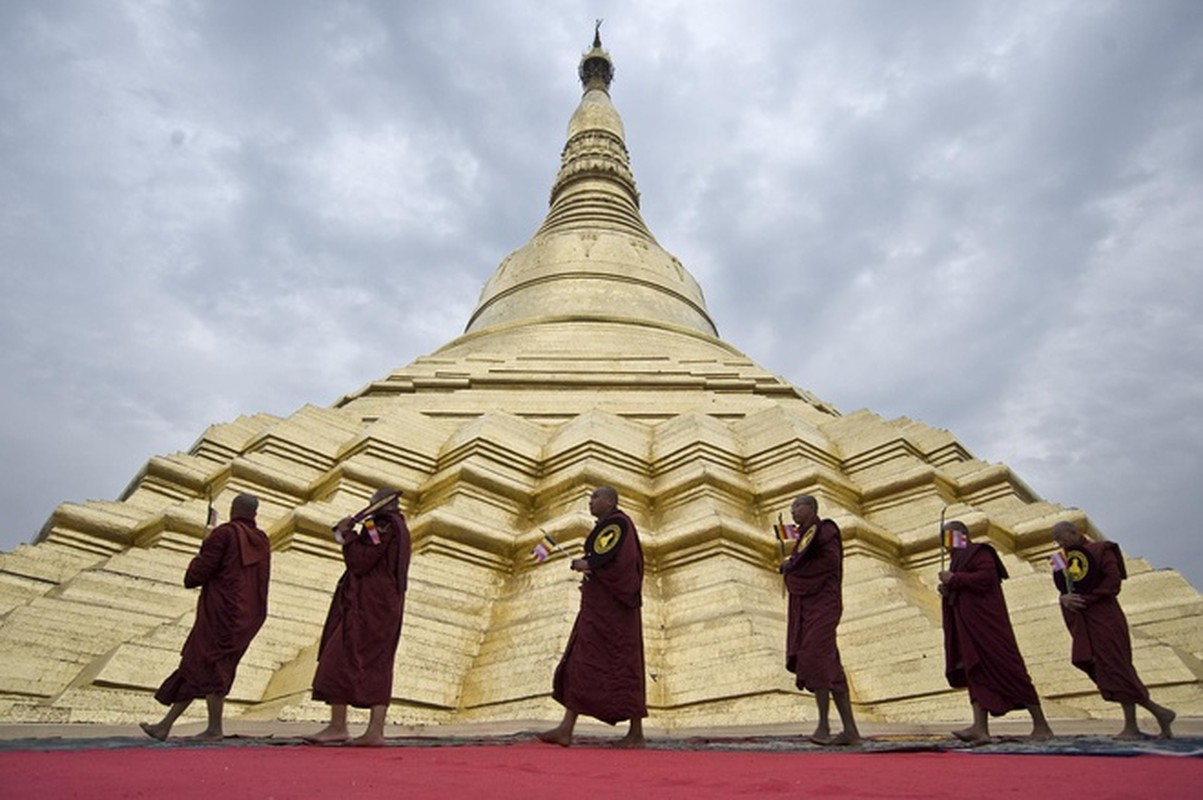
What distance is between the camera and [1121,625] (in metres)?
5.38

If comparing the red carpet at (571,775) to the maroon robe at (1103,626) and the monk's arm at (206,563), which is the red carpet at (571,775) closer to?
the monk's arm at (206,563)

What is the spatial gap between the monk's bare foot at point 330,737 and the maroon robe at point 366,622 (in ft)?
0.48

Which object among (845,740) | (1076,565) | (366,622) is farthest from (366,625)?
(1076,565)

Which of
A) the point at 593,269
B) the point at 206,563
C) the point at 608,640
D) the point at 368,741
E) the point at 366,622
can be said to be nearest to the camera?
the point at 368,741

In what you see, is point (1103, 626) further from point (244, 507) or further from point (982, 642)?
point (244, 507)

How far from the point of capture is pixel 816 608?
526cm

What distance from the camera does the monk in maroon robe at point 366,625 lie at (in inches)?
185

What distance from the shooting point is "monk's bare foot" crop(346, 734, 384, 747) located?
4328 millimetres

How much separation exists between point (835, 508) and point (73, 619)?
6.62m

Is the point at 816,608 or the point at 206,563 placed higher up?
the point at 206,563

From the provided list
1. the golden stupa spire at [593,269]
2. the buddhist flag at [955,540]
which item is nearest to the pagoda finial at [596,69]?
the golden stupa spire at [593,269]

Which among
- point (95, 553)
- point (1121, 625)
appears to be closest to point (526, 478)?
point (95, 553)

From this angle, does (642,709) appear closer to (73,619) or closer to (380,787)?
(380,787)

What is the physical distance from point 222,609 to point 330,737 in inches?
45.7
